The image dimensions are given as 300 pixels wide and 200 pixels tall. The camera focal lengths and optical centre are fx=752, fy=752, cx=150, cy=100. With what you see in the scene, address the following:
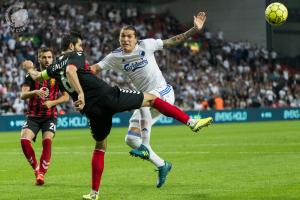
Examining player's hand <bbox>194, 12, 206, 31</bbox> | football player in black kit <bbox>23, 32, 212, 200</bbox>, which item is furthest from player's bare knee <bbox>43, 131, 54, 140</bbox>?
player's hand <bbox>194, 12, 206, 31</bbox>

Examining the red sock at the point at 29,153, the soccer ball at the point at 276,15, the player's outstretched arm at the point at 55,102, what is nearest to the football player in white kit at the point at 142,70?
the player's outstretched arm at the point at 55,102

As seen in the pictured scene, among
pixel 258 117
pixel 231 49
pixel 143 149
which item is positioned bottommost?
pixel 258 117

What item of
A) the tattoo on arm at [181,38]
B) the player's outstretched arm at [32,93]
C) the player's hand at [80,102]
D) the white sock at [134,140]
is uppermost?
the tattoo on arm at [181,38]

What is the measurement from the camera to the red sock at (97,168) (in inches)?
401

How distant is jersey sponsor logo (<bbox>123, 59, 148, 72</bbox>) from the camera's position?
11.9 meters

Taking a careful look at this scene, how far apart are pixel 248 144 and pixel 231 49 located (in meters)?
28.9

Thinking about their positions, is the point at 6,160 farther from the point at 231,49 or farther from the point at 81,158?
the point at 231,49

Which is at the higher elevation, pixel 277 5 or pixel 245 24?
pixel 277 5

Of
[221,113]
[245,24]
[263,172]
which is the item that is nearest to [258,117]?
[221,113]

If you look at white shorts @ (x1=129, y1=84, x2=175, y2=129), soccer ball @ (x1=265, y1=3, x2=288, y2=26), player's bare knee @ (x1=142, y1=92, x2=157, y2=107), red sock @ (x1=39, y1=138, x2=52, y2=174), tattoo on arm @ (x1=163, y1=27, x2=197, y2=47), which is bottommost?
red sock @ (x1=39, y1=138, x2=52, y2=174)

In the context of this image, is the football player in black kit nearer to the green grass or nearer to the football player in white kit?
the green grass

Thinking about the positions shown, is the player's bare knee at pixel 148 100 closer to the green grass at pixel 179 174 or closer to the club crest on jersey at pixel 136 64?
the green grass at pixel 179 174

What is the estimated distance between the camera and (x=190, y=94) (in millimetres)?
42094

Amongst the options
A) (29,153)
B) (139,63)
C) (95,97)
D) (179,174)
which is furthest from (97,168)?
(179,174)
